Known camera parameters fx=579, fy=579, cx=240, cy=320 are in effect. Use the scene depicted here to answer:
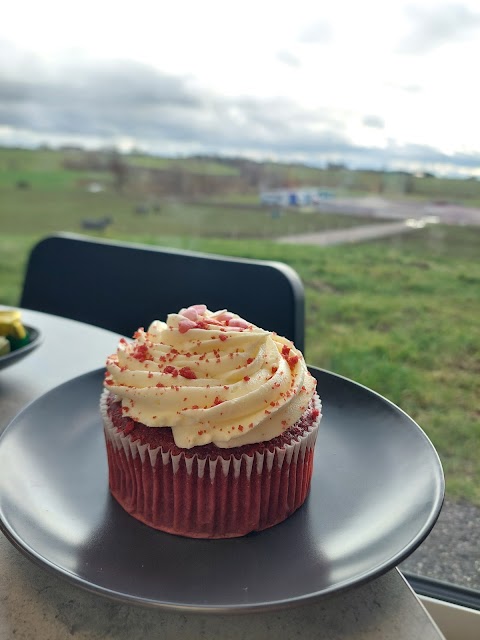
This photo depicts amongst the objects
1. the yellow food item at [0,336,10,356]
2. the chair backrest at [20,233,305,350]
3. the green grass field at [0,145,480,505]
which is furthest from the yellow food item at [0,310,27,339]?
the green grass field at [0,145,480,505]

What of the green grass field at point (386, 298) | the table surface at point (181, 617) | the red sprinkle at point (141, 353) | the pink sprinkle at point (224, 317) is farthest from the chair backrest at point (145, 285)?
the table surface at point (181, 617)

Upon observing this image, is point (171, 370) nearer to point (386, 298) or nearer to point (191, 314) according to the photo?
point (191, 314)

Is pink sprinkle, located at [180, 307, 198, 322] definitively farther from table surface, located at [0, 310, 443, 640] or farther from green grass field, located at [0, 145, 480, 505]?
green grass field, located at [0, 145, 480, 505]

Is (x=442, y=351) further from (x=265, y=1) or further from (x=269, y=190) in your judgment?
(x=265, y=1)

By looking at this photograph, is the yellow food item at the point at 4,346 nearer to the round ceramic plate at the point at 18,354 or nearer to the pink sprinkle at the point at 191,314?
the round ceramic plate at the point at 18,354

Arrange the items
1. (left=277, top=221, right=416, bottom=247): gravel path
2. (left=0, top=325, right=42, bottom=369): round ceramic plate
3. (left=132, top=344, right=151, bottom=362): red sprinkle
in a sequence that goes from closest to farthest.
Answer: (left=132, top=344, right=151, bottom=362): red sprinkle, (left=0, top=325, right=42, bottom=369): round ceramic plate, (left=277, top=221, right=416, bottom=247): gravel path

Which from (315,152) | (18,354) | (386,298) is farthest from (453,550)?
(315,152)
